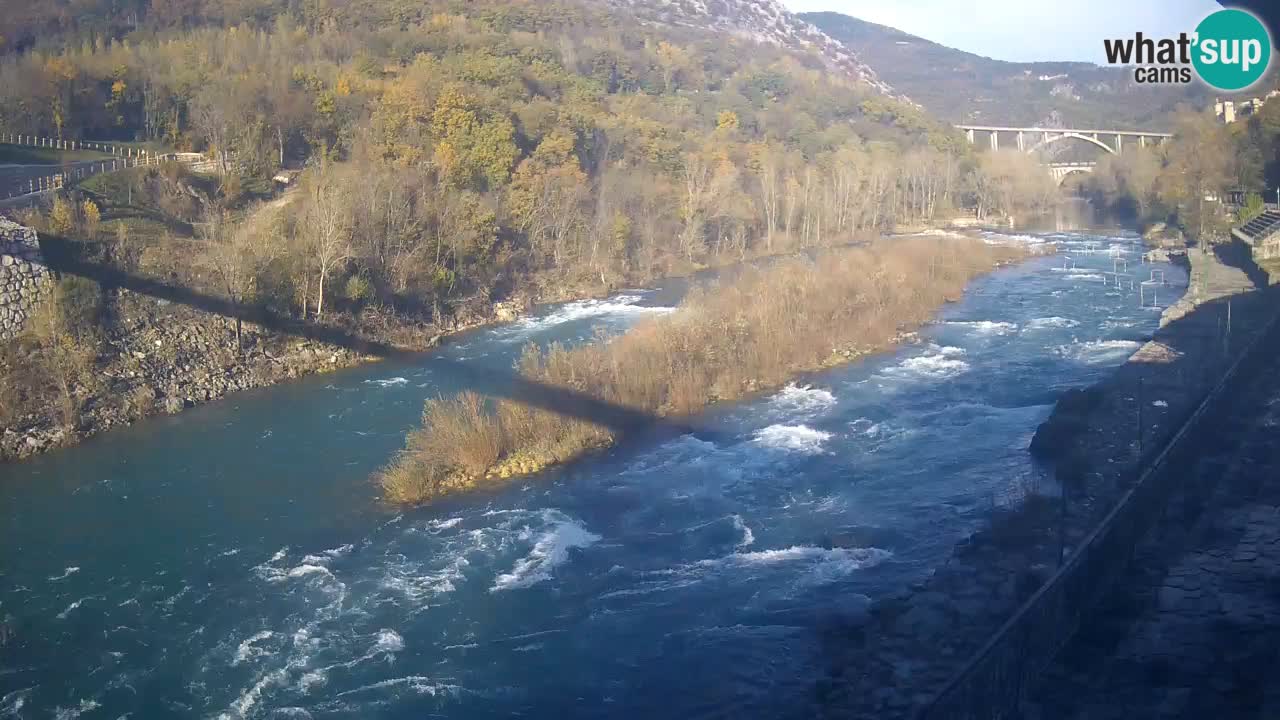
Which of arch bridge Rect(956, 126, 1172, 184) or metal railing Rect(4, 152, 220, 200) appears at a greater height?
arch bridge Rect(956, 126, 1172, 184)

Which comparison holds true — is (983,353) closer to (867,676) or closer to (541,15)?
(867,676)

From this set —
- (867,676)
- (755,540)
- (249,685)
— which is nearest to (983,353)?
(755,540)

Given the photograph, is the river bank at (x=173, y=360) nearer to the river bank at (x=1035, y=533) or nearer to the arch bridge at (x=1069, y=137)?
the river bank at (x=1035, y=533)

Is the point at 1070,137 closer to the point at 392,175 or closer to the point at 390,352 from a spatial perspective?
the point at 392,175

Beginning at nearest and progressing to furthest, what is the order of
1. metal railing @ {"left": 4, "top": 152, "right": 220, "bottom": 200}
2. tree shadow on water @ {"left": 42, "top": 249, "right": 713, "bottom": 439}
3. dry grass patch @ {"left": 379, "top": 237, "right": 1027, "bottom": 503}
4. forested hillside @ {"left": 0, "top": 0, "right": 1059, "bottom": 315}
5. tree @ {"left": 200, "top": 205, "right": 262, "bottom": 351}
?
dry grass patch @ {"left": 379, "top": 237, "right": 1027, "bottom": 503} < tree shadow on water @ {"left": 42, "top": 249, "right": 713, "bottom": 439} < tree @ {"left": 200, "top": 205, "right": 262, "bottom": 351} < metal railing @ {"left": 4, "top": 152, "right": 220, "bottom": 200} < forested hillside @ {"left": 0, "top": 0, "right": 1059, "bottom": 315}

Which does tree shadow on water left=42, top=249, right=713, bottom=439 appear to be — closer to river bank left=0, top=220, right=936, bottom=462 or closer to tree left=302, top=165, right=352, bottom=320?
river bank left=0, top=220, right=936, bottom=462

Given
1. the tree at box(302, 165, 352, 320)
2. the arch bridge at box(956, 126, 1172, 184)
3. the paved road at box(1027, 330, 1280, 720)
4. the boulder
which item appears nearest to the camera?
the paved road at box(1027, 330, 1280, 720)

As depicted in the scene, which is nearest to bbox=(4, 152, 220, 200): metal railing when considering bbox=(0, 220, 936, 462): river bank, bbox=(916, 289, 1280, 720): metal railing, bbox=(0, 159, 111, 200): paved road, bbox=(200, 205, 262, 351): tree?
bbox=(0, 159, 111, 200): paved road
